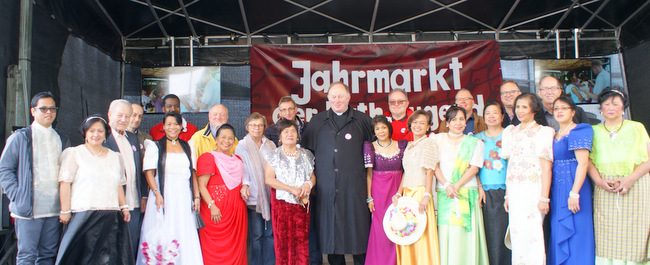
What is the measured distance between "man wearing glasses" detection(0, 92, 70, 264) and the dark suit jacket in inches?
14.8

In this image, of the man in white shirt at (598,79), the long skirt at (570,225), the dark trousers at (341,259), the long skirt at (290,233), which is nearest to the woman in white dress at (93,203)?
the long skirt at (290,233)

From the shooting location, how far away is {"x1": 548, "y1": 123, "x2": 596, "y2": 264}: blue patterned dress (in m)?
3.33

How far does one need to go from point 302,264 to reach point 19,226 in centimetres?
202

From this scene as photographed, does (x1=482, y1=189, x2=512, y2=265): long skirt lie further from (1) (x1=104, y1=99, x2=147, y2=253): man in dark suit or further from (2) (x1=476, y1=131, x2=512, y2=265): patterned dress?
(1) (x1=104, y1=99, x2=147, y2=253): man in dark suit

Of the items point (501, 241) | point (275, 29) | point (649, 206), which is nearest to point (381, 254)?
point (501, 241)

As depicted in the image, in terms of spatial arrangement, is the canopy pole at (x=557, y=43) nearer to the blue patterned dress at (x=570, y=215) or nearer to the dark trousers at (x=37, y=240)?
the blue patterned dress at (x=570, y=215)

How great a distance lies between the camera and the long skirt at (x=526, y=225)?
3.34 m

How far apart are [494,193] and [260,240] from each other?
191cm

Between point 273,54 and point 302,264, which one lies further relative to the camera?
point 273,54

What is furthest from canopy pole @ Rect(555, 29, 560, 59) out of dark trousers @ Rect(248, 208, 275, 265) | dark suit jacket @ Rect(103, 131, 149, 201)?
dark suit jacket @ Rect(103, 131, 149, 201)

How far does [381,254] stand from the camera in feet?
12.1

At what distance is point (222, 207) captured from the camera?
391 centimetres

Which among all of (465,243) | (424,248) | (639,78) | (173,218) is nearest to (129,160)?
(173,218)

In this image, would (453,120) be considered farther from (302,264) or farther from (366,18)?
(366,18)
